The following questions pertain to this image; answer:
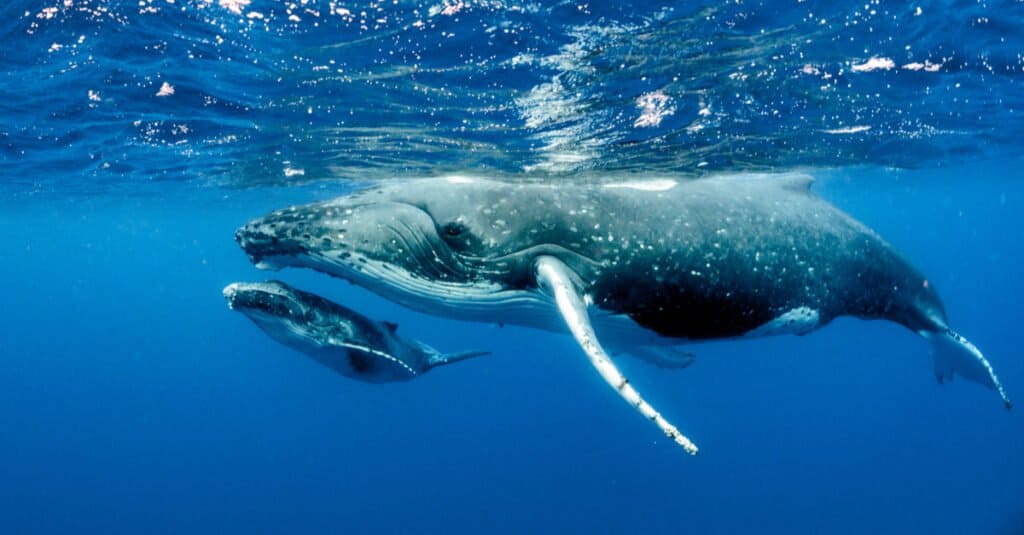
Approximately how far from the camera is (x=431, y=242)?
5.34 meters

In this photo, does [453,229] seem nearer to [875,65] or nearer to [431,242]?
[431,242]

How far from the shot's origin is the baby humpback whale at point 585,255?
505 centimetres

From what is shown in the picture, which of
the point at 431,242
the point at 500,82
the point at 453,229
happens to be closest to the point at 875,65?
the point at 500,82

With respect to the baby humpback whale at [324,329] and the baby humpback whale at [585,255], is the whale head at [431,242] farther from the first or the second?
the baby humpback whale at [324,329]

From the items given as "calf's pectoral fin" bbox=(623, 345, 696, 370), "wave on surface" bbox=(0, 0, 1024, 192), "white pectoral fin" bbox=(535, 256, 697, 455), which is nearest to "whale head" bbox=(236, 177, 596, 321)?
"white pectoral fin" bbox=(535, 256, 697, 455)

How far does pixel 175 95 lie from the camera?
496 inches

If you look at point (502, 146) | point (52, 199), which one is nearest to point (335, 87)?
point (502, 146)

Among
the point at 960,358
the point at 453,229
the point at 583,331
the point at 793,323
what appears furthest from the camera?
the point at 960,358

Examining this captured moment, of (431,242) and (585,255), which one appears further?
(585,255)

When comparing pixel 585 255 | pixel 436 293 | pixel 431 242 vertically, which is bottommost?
pixel 436 293

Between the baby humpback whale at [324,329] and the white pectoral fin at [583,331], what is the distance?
141cm

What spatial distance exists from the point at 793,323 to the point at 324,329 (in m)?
4.97

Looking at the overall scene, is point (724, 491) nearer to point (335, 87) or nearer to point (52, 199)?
point (335, 87)

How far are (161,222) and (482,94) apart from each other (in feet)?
152
